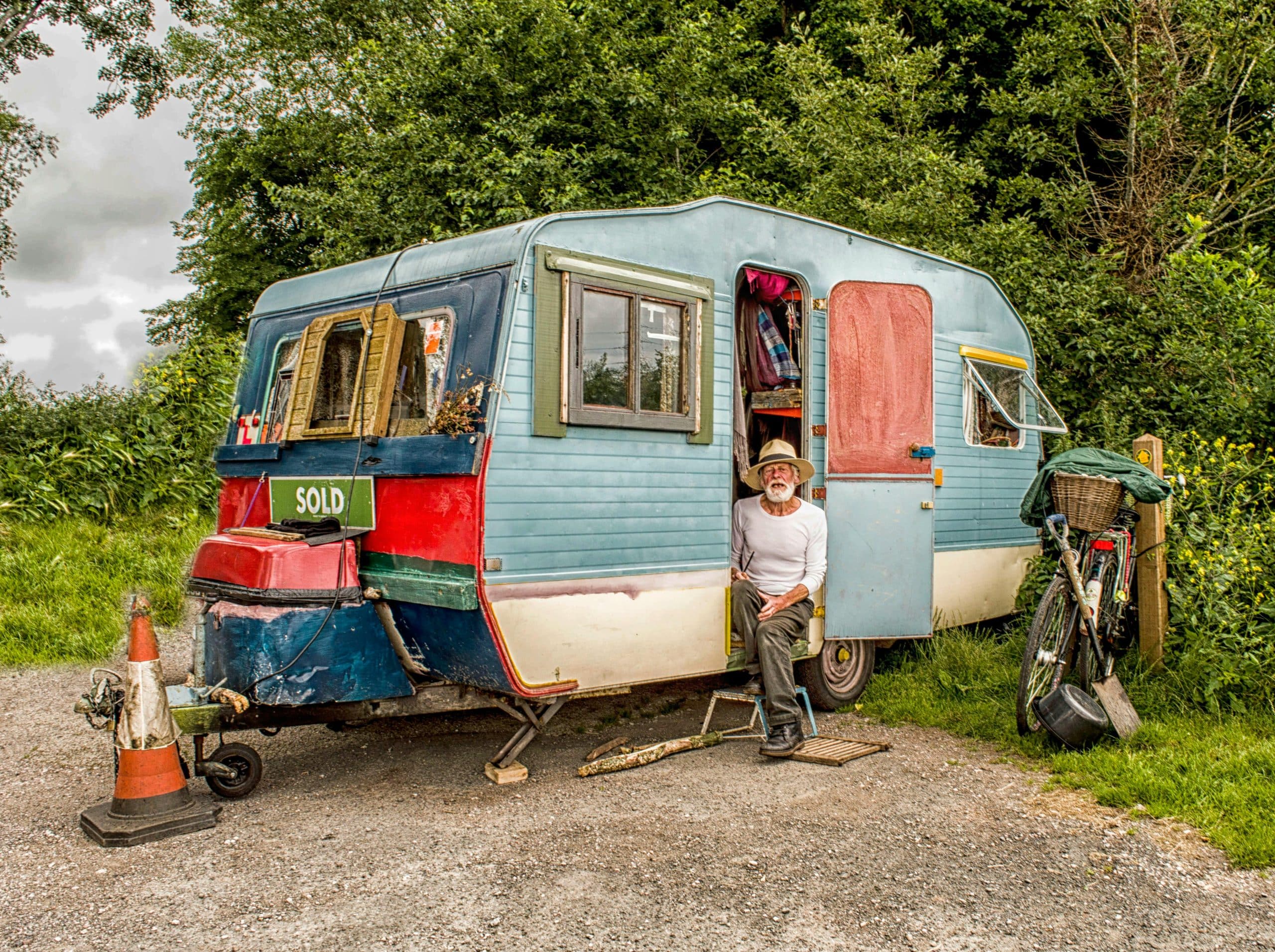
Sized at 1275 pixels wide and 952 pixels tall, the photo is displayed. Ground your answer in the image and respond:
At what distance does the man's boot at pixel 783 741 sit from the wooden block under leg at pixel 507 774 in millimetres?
1283

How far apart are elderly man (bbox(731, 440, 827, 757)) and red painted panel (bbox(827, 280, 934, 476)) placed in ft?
1.50

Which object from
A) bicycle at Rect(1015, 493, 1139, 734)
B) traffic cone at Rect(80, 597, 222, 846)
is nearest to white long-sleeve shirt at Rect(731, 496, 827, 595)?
bicycle at Rect(1015, 493, 1139, 734)

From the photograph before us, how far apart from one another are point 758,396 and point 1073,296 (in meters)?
4.21

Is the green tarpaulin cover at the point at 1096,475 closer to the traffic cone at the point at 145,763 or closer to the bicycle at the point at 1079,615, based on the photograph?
the bicycle at the point at 1079,615

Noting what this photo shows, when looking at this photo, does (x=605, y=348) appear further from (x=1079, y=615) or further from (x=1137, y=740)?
(x=1137, y=740)

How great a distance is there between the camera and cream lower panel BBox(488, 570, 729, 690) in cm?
479

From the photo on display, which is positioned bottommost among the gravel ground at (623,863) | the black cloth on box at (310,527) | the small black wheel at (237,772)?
the gravel ground at (623,863)

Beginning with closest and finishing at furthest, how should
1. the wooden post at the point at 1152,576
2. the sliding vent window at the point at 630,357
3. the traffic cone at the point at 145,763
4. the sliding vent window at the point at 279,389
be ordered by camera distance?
1. the traffic cone at the point at 145,763
2. the sliding vent window at the point at 630,357
3. the sliding vent window at the point at 279,389
4. the wooden post at the point at 1152,576

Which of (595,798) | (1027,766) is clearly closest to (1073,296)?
(1027,766)

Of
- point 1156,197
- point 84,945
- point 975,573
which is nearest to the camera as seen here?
point 84,945

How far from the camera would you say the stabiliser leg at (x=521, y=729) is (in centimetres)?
514

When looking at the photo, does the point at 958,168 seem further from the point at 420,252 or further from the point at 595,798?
the point at 595,798

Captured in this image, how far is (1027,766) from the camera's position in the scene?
534 cm

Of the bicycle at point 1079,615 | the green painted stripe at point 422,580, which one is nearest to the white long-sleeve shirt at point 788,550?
the bicycle at point 1079,615
